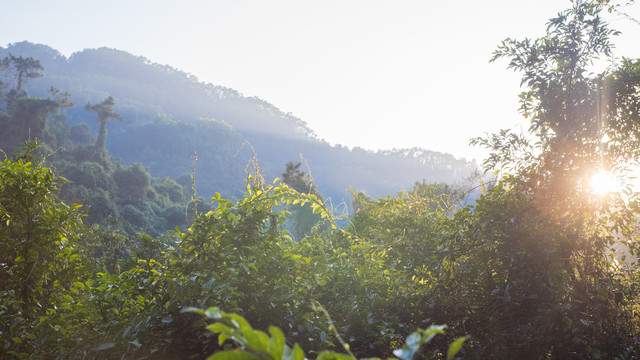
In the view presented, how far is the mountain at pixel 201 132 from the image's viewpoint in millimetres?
95500

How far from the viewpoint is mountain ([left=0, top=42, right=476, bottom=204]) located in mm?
95500

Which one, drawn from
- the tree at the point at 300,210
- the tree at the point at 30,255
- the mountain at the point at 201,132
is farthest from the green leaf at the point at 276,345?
the mountain at the point at 201,132

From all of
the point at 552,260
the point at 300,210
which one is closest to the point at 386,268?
the point at 552,260

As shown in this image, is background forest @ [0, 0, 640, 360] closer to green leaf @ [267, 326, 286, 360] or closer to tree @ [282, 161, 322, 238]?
green leaf @ [267, 326, 286, 360]

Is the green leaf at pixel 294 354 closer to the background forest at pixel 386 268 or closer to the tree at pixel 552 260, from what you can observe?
the background forest at pixel 386 268

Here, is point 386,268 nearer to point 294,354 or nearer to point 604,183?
point 604,183

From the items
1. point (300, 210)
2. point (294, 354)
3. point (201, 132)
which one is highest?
point (294, 354)

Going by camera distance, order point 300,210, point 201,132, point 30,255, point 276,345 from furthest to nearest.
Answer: point 201,132, point 300,210, point 30,255, point 276,345

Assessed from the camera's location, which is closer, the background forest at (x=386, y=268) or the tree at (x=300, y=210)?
the background forest at (x=386, y=268)

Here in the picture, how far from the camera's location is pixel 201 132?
336 ft

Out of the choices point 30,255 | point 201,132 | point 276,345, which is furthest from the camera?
point 201,132

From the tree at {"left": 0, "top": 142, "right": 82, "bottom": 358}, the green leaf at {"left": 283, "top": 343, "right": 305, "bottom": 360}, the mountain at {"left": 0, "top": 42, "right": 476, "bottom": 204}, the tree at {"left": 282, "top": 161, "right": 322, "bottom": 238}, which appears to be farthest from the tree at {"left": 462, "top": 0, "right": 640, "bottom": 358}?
the mountain at {"left": 0, "top": 42, "right": 476, "bottom": 204}

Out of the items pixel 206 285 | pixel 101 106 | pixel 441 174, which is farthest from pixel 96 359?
pixel 441 174

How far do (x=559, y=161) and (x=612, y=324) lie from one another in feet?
3.99
